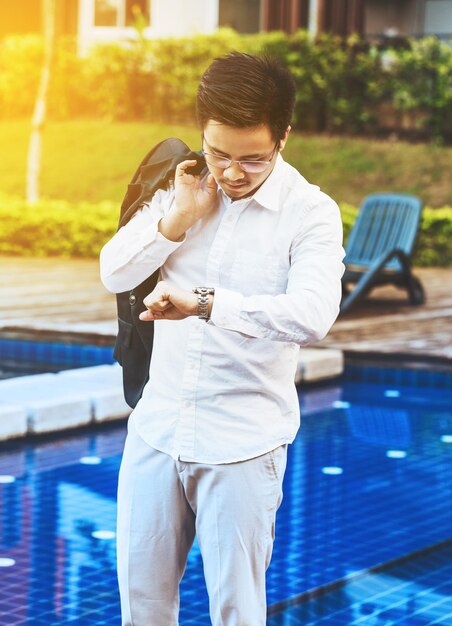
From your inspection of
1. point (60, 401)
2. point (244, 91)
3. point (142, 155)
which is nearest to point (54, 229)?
point (142, 155)

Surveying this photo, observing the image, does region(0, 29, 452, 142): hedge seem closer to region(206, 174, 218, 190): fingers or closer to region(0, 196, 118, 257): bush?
region(0, 196, 118, 257): bush

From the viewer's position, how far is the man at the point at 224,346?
198 centimetres

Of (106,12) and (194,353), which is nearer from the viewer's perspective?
(194,353)

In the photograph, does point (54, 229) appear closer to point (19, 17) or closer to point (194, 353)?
point (19, 17)

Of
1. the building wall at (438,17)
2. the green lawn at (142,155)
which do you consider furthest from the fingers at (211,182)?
the building wall at (438,17)

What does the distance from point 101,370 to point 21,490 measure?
1.88 m

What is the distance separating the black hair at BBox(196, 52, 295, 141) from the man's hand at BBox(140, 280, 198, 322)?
11.4 inches

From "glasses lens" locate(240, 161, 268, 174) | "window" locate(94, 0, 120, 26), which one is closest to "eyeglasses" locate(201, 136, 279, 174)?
"glasses lens" locate(240, 161, 268, 174)

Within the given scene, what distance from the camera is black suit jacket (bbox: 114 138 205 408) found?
2.13m

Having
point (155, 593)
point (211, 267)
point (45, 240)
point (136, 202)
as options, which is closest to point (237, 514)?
point (155, 593)

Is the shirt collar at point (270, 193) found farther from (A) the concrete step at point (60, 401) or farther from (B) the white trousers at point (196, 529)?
(A) the concrete step at point (60, 401)

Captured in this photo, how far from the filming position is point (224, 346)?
207cm

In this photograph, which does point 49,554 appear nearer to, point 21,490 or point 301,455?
point 21,490

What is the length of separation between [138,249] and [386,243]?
8.97m
